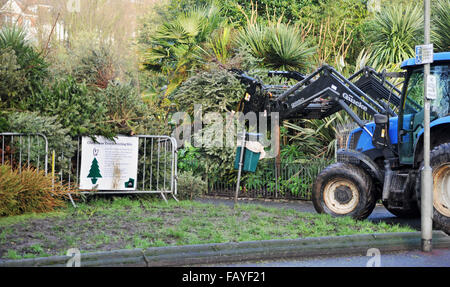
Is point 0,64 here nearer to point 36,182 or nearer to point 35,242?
point 36,182

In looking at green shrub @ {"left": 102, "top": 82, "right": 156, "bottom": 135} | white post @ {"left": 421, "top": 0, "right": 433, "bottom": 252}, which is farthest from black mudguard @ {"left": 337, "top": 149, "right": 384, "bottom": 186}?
green shrub @ {"left": 102, "top": 82, "right": 156, "bottom": 135}

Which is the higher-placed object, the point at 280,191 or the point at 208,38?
the point at 208,38

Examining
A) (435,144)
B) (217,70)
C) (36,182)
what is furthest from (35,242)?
(217,70)

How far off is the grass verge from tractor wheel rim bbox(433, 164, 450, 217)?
0.67 meters

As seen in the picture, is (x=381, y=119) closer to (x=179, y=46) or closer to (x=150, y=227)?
(x=150, y=227)

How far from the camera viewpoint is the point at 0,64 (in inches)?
443

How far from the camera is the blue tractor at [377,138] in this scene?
31.3ft

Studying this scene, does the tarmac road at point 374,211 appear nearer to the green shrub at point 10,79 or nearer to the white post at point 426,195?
the white post at point 426,195

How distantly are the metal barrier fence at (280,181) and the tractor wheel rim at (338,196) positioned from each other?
4462mm

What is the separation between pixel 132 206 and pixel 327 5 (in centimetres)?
1692

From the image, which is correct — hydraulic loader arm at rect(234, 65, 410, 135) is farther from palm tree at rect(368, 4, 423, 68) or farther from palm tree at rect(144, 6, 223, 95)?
palm tree at rect(368, 4, 423, 68)

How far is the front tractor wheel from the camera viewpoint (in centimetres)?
1038

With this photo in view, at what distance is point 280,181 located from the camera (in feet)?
51.5

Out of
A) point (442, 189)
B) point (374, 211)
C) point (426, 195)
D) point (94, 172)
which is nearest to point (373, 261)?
point (426, 195)
